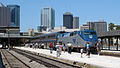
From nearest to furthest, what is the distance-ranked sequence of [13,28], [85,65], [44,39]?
[85,65]
[44,39]
[13,28]

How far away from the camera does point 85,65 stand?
1803cm

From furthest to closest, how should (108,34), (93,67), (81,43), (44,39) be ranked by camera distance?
(44,39), (108,34), (81,43), (93,67)

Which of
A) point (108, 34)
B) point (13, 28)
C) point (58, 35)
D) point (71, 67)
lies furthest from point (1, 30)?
point (71, 67)

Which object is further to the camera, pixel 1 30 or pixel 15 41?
pixel 1 30

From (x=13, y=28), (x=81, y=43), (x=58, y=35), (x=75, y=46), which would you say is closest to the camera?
(x=81, y=43)

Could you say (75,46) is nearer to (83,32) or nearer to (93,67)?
(83,32)

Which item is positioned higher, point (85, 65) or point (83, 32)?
point (83, 32)

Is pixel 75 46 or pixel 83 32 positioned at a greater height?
pixel 83 32

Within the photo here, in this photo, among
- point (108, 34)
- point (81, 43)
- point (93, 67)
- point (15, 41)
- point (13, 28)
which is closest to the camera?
point (93, 67)

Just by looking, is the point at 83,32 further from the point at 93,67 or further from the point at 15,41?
the point at 15,41

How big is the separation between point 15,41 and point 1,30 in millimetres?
18852

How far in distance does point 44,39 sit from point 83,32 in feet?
93.0

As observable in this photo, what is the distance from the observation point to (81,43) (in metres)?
36.5

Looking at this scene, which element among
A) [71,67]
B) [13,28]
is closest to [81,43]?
[71,67]
